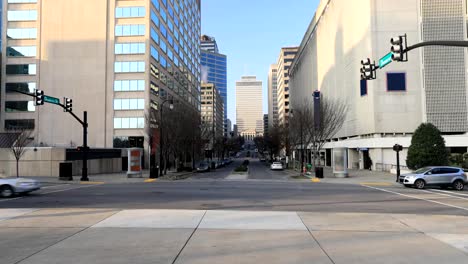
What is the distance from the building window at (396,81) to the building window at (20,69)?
60.5 m

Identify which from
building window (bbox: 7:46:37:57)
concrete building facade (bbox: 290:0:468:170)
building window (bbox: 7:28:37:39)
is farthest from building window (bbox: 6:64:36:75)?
concrete building facade (bbox: 290:0:468:170)

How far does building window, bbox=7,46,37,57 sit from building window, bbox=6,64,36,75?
187cm

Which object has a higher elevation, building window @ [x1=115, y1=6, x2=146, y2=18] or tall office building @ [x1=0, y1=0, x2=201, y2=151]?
building window @ [x1=115, y1=6, x2=146, y2=18]

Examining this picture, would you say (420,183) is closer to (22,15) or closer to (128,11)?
(128,11)

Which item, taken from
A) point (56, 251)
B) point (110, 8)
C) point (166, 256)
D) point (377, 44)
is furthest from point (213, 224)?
point (110, 8)

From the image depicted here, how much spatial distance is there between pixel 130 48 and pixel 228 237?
6152 centimetres

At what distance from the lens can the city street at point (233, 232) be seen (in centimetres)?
725

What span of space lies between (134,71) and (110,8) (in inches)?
487

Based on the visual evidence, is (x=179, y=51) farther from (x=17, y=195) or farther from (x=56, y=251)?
(x=56, y=251)

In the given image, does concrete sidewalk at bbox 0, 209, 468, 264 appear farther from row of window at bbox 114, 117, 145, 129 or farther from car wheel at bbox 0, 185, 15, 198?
row of window at bbox 114, 117, 145, 129

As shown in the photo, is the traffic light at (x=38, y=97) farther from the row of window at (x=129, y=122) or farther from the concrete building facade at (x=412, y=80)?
the row of window at (x=129, y=122)

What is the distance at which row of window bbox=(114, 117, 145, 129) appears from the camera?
210 feet

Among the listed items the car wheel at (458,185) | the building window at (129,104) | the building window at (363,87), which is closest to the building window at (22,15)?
the building window at (129,104)

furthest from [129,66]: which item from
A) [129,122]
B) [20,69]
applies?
[20,69]
